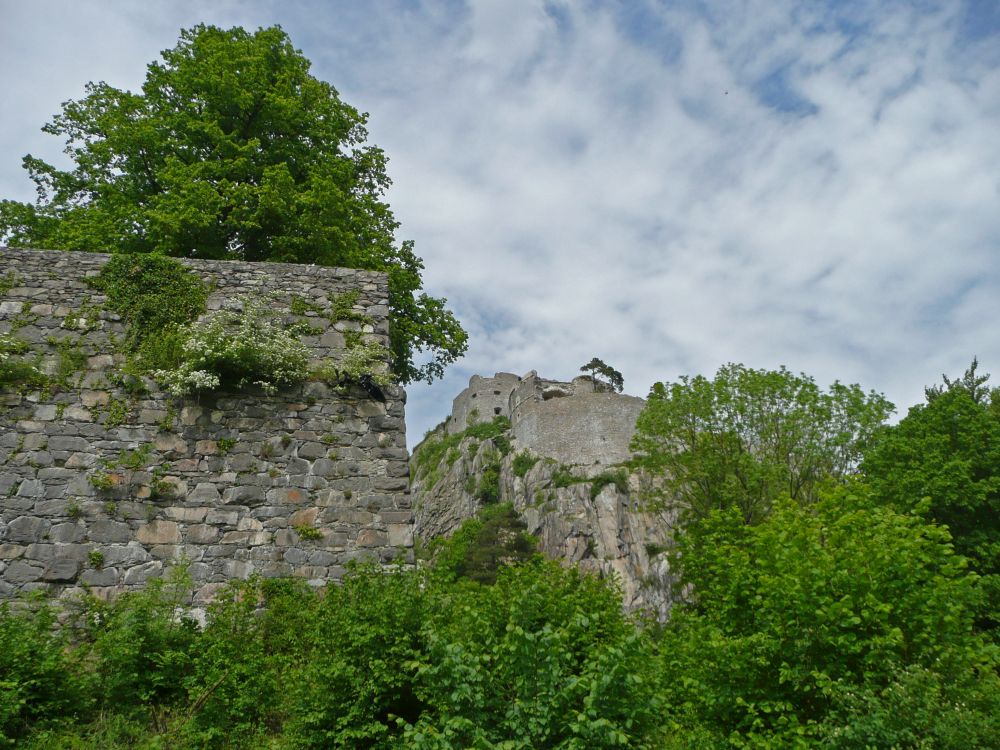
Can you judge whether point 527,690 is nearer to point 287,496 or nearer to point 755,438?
point 287,496

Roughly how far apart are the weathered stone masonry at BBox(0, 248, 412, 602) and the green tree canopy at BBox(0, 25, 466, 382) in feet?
11.6

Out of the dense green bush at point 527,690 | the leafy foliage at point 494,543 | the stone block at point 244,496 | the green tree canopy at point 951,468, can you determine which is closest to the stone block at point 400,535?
the stone block at point 244,496

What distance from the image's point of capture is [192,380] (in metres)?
7.95

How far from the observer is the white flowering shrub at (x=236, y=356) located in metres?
8.00

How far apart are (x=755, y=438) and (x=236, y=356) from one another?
671 inches

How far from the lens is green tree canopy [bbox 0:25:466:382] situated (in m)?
12.1

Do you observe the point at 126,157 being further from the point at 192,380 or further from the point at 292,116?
the point at 192,380

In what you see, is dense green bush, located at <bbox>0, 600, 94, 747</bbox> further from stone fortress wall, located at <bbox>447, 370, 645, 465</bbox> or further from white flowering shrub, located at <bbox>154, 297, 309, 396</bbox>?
stone fortress wall, located at <bbox>447, 370, 645, 465</bbox>

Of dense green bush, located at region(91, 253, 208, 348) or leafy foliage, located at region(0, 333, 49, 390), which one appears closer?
leafy foliage, located at region(0, 333, 49, 390)

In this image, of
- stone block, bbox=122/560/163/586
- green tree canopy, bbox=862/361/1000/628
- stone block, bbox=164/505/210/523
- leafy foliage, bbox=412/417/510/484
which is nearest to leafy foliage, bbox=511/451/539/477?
leafy foliage, bbox=412/417/510/484

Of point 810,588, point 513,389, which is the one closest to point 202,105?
point 810,588

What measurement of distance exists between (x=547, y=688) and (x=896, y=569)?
3511 millimetres

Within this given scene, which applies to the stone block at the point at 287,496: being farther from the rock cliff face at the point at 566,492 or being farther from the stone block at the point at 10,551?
the rock cliff face at the point at 566,492

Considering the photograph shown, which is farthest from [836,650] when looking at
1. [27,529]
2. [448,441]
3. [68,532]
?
[448,441]
